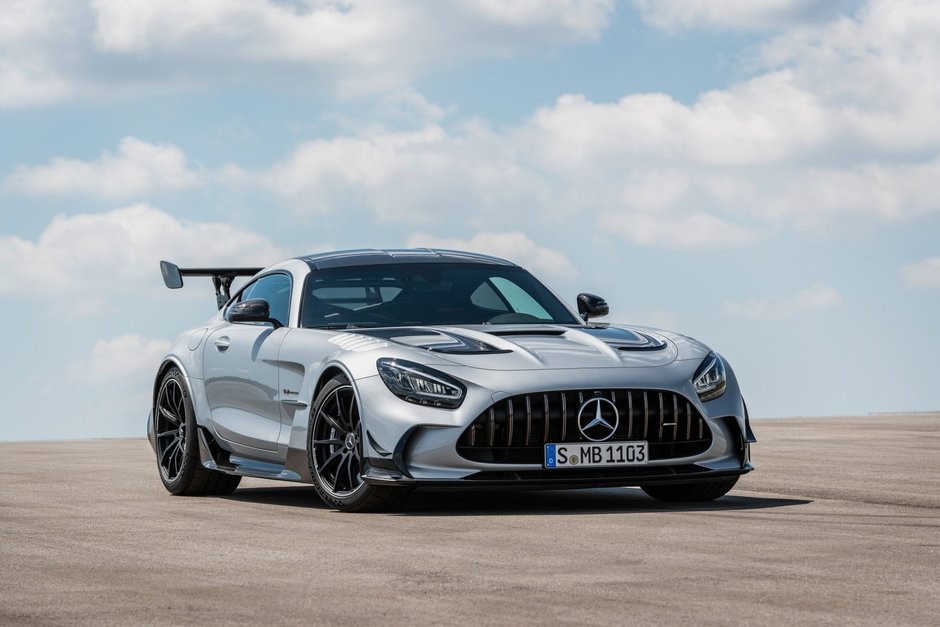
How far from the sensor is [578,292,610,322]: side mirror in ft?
33.8

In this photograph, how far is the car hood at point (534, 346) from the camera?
8.44 meters

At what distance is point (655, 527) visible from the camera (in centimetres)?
748

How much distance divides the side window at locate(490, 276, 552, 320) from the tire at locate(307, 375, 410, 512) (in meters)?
1.74

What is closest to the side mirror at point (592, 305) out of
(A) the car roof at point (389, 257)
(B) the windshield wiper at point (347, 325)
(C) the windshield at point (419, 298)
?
(C) the windshield at point (419, 298)

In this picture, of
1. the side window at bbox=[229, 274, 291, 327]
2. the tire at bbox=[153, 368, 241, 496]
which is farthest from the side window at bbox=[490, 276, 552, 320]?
the tire at bbox=[153, 368, 241, 496]

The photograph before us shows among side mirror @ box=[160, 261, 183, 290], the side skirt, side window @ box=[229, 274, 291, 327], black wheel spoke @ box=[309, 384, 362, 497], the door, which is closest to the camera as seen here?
black wheel spoke @ box=[309, 384, 362, 497]

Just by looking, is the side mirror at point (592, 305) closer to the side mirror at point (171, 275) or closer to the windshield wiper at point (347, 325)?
the windshield wiper at point (347, 325)

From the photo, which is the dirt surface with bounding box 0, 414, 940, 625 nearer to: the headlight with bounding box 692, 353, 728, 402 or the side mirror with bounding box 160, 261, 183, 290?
the headlight with bounding box 692, 353, 728, 402

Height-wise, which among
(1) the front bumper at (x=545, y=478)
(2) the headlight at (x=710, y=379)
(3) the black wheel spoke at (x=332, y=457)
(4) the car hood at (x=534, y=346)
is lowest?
(1) the front bumper at (x=545, y=478)

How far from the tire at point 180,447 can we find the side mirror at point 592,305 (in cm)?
256

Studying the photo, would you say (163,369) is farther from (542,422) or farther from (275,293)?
(542,422)

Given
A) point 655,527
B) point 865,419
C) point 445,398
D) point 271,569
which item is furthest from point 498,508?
point 865,419

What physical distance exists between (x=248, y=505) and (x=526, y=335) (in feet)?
6.66

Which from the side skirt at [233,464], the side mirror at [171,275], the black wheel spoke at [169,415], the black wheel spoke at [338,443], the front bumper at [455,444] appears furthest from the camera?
the side mirror at [171,275]
